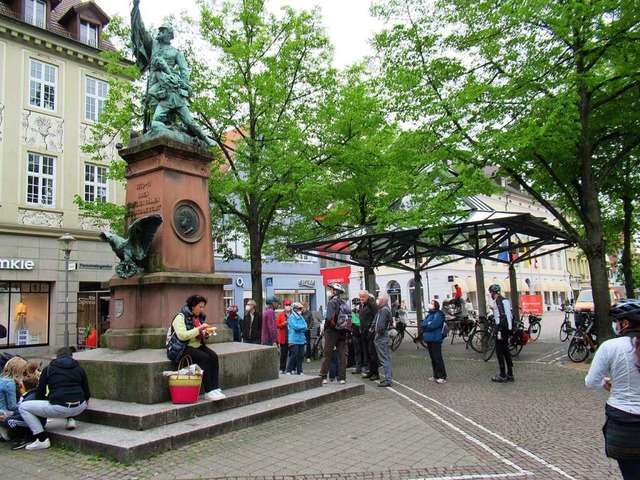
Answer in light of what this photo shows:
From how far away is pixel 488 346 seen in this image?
14164 mm

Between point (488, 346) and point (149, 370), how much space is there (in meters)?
10.2

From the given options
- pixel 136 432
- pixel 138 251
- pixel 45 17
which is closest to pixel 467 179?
pixel 138 251

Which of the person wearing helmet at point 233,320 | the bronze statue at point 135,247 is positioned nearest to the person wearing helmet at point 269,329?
the person wearing helmet at point 233,320

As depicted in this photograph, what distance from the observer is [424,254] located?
805 inches

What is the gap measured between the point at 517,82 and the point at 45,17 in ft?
63.0

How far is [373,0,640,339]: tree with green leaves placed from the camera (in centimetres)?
1116

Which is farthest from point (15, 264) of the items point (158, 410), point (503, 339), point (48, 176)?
point (503, 339)

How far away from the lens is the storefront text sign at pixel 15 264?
19.0 m

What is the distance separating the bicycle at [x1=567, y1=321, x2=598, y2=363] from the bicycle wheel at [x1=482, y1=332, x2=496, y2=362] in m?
1.83

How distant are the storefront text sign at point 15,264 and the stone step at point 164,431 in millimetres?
15082

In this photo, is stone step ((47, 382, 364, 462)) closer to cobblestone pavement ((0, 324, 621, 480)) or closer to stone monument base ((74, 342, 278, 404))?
cobblestone pavement ((0, 324, 621, 480))

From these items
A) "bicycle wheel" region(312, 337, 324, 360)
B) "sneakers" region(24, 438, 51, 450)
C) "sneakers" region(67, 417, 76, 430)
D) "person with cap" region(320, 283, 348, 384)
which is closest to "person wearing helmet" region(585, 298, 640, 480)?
"sneakers" region(67, 417, 76, 430)

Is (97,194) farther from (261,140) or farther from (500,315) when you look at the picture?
(500,315)

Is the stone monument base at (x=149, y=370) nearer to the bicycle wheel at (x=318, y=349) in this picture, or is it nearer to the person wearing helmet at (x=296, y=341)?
the person wearing helmet at (x=296, y=341)
